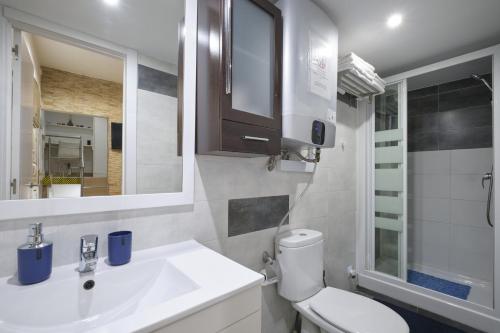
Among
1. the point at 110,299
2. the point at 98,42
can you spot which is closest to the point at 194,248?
the point at 110,299

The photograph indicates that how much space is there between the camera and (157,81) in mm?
954

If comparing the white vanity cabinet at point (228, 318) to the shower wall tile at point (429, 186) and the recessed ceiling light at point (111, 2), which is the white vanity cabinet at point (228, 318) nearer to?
the recessed ceiling light at point (111, 2)

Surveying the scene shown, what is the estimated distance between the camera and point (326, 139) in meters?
1.32

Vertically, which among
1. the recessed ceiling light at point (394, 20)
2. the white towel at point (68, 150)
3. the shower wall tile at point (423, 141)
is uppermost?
the recessed ceiling light at point (394, 20)

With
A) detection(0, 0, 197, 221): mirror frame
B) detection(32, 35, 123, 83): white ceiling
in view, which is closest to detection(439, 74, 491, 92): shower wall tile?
detection(0, 0, 197, 221): mirror frame

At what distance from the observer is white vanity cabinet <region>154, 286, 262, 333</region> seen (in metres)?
0.51

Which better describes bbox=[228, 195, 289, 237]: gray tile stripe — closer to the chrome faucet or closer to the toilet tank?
the toilet tank

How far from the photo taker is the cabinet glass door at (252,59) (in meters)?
0.94

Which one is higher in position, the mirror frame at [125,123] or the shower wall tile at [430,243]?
the mirror frame at [125,123]

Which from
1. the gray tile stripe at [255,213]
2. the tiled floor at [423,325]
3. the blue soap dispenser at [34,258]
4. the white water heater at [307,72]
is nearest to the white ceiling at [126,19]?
the white water heater at [307,72]

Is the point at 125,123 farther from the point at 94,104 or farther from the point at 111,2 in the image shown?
the point at 111,2

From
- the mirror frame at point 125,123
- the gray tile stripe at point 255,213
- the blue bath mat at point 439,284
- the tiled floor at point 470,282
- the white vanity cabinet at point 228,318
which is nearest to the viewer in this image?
the white vanity cabinet at point 228,318

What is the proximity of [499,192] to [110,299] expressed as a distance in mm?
2217

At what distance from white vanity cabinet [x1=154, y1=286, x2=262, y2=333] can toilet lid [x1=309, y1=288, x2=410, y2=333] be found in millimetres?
667
